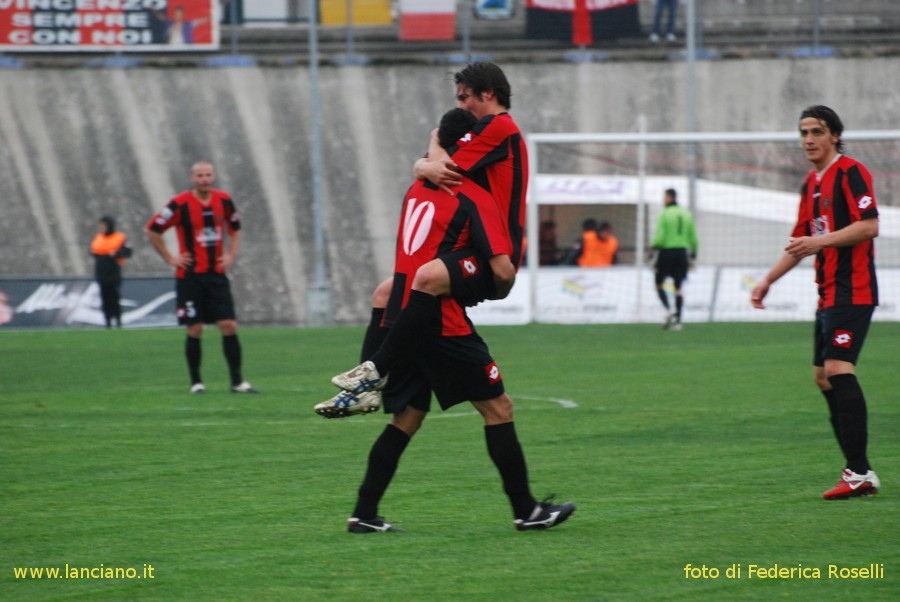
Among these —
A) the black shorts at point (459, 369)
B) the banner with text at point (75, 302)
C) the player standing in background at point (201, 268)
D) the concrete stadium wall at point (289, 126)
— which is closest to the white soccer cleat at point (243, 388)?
the player standing in background at point (201, 268)

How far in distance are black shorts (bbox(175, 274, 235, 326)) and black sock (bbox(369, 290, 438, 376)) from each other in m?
7.09

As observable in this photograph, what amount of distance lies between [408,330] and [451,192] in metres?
0.58

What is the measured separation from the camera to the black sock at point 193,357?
40.5 ft

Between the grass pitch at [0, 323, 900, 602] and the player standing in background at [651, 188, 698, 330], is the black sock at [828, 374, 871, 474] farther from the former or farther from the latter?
the player standing in background at [651, 188, 698, 330]

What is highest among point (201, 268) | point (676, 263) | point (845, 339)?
point (845, 339)

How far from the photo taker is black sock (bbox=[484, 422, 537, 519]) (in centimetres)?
553

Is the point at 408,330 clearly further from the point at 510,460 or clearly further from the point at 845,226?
the point at 845,226

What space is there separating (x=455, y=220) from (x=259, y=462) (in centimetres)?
313

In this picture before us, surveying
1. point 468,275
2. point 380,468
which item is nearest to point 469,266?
point 468,275

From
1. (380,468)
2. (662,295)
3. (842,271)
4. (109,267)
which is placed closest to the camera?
(380,468)

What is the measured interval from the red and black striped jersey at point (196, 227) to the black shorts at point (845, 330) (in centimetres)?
687

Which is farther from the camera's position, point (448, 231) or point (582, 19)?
point (582, 19)

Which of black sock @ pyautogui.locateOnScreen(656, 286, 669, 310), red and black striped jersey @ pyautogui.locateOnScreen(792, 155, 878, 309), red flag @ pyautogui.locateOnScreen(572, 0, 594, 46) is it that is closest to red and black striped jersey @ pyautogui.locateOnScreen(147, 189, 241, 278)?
red and black striped jersey @ pyautogui.locateOnScreen(792, 155, 878, 309)

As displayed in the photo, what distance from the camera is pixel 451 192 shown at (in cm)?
537
